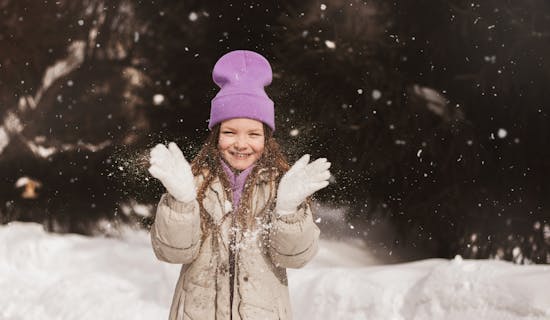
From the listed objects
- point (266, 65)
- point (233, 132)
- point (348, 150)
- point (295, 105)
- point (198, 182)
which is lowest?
point (198, 182)

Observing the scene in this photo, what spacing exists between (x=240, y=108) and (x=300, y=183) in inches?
17.5

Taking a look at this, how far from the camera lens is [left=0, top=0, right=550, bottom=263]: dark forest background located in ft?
17.1

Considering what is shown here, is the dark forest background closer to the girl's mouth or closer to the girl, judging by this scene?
the girl

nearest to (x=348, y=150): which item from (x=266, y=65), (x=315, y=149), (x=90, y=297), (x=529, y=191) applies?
(x=315, y=149)

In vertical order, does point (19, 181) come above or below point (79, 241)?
above

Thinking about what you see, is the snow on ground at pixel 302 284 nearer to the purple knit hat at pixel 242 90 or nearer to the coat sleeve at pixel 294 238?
the coat sleeve at pixel 294 238

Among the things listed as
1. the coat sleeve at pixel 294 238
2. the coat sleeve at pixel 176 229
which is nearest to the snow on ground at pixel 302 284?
the coat sleeve at pixel 294 238

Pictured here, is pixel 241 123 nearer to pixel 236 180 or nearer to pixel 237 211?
pixel 236 180

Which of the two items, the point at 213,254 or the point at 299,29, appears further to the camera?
the point at 299,29

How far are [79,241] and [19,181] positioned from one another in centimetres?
79

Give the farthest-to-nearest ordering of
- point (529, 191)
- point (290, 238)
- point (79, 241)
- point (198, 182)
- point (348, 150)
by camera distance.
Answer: point (79, 241) < point (348, 150) < point (529, 191) < point (198, 182) < point (290, 238)

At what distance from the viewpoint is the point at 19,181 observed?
6.39 metres

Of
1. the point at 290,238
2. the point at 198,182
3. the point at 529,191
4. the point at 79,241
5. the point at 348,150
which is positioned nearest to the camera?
the point at 290,238

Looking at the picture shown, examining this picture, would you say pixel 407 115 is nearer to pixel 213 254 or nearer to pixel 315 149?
pixel 315 149
